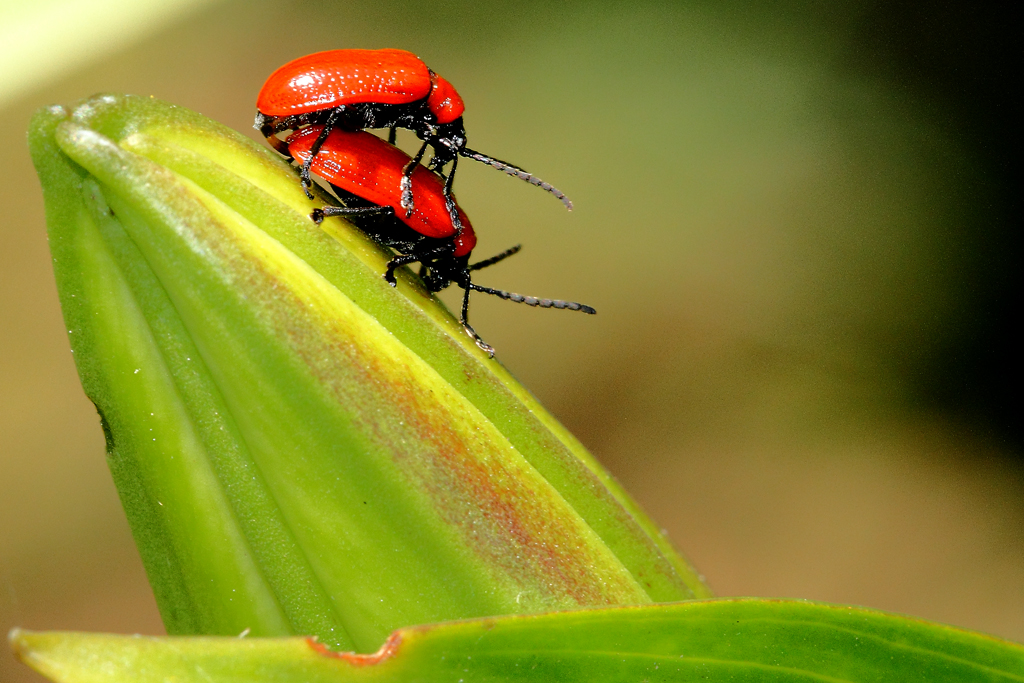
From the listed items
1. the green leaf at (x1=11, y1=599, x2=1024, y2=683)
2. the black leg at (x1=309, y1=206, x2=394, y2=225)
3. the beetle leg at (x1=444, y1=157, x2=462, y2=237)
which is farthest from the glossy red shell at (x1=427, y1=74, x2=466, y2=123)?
the green leaf at (x1=11, y1=599, x2=1024, y2=683)

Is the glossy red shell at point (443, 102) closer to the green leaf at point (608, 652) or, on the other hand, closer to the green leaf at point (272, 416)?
the green leaf at point (272, 416)

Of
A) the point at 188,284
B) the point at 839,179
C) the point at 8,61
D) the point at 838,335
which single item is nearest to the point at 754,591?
the point at 838,335

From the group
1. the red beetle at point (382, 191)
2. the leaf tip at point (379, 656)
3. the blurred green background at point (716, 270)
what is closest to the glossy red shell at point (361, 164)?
the red beetle at point (382, 191)

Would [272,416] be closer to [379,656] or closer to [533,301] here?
[379,656]

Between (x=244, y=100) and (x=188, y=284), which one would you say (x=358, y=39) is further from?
A: (x=188, y=284)

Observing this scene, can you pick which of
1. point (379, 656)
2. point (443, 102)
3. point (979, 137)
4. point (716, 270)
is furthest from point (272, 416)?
point (979, 137)

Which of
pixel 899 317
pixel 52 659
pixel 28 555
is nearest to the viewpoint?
pixel 52 659
